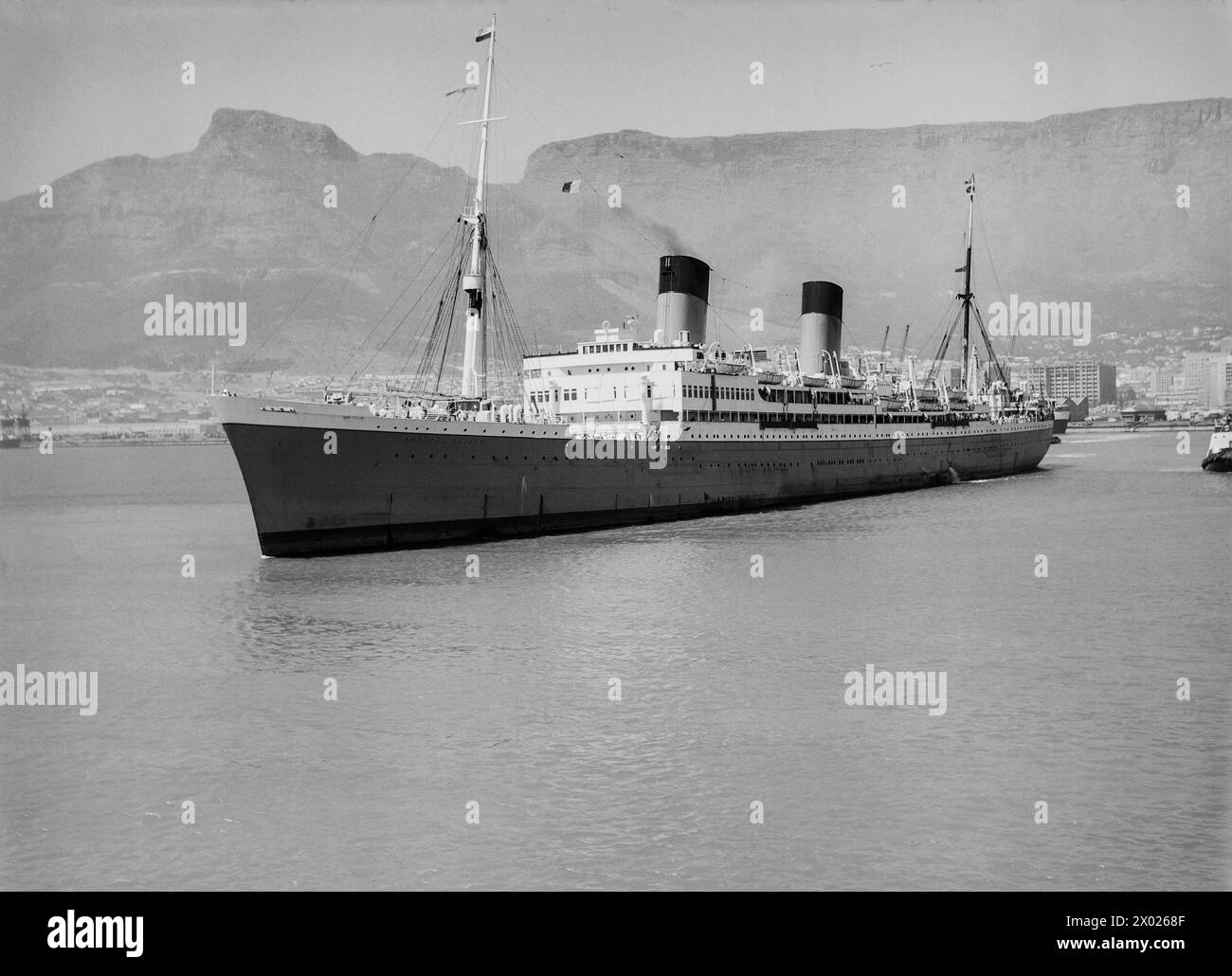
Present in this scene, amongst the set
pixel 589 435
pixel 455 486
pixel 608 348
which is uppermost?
pixel 608 348

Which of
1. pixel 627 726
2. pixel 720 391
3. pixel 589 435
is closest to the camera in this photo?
pixel 627 726

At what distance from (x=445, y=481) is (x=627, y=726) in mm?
19111

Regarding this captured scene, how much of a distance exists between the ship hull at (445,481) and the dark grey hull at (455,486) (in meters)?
0.03

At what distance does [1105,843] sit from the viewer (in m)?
10.1

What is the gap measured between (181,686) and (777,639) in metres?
9.91

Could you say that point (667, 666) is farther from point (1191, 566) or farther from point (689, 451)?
point (689, 451)

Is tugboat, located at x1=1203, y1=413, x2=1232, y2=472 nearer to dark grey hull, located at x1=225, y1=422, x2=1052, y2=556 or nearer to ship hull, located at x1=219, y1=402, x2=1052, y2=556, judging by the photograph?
dark grey hull, located at x1=225, y1=422, x2=1052, y2=556

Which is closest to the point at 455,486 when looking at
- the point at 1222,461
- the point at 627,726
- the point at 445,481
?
the point at 445,481

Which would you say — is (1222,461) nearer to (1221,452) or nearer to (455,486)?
(1221,452)

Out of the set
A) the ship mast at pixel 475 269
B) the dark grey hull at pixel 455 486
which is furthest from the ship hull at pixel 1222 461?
the ship mast at pixel 475 269

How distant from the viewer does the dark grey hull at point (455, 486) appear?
30.2 m

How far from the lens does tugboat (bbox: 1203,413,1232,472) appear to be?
66.1m

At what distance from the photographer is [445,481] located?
3228cm
